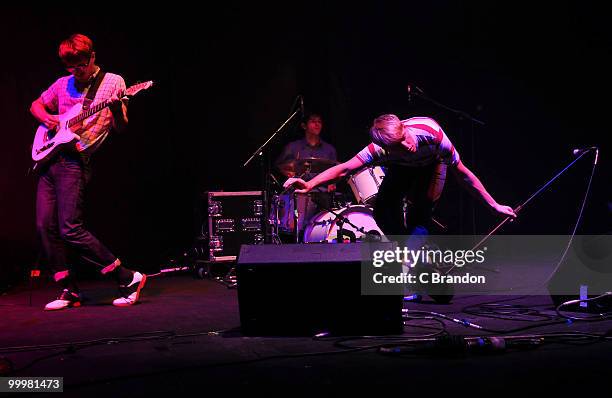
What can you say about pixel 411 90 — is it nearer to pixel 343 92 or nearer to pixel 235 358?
pixel 343 92

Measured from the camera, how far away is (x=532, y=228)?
872 cm

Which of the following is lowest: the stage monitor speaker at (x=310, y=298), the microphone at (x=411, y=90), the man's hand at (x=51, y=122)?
the stage monitor speaker at (x=310, y=298)

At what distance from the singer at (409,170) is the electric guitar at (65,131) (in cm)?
180

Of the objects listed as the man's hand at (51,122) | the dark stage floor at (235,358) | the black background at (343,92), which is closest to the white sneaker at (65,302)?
the dark stage floor at (235,358)

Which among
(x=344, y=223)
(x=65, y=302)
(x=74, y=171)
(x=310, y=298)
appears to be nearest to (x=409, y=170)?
(x=310, y=298)

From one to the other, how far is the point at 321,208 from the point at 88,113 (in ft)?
10.2

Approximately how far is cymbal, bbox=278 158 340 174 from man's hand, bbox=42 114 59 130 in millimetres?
2800

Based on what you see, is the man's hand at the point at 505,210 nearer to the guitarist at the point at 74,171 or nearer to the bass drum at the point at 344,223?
the bass drum at the point at 344,223

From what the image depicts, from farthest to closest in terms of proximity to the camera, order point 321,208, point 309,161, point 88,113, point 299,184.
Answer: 1. point 321,208
2. point 309,161
3. point 88,113
4. point 299,184

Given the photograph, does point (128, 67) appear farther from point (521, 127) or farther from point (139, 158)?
point (521, 127)

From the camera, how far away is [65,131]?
5422 millimetres

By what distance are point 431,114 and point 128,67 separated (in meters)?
4.01

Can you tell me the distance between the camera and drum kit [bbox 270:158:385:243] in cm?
731

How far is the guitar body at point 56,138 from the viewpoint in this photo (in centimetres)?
536
